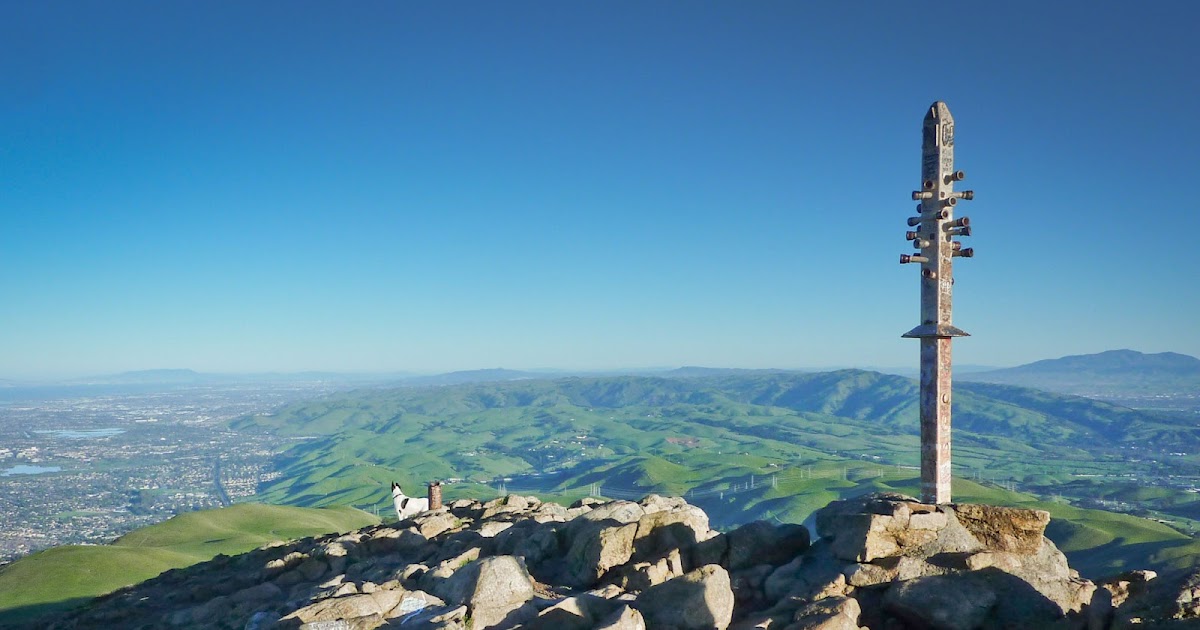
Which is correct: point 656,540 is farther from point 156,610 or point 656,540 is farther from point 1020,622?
point 156,610

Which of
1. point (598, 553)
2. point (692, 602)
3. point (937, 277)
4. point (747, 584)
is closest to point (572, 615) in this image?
point (692, 602)

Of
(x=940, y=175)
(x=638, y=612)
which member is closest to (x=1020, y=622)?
(x=638, y=612)

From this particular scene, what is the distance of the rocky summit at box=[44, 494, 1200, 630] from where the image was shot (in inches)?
504

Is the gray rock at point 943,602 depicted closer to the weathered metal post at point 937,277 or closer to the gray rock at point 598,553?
the weathered metal post at point 937,277

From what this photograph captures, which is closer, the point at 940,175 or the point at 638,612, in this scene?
the point at 638,612

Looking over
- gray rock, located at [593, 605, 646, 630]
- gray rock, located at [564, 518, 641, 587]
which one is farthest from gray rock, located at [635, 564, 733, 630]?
gray rock, located at [564, 518, 641, 587]

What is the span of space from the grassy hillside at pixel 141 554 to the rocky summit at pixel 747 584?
27949mm

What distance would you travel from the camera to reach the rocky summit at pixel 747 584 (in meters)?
12.8

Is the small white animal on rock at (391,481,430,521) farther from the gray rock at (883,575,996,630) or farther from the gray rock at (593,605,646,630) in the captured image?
the gray rock at (883,575,996,630)

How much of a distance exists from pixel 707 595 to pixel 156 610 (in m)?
20.7

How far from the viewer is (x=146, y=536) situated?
2977 inches

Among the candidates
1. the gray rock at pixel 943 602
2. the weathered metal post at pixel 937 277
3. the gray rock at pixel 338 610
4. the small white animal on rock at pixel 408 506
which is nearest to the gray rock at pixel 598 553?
the gray rock at pixel 338 610

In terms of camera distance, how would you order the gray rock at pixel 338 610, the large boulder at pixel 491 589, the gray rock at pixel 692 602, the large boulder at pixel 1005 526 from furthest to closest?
the large boulder at pixel 1005 526 < the gray rock at pixel 338 610 < the large boulder at pixel 491 589 < the gray rock at pixel 692 602

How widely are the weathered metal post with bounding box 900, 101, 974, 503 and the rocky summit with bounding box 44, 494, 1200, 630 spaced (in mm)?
1734
